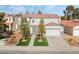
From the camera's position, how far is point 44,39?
2.04 m

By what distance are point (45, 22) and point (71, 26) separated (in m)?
0.27

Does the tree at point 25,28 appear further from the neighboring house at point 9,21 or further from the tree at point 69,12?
the tree at point 69,12

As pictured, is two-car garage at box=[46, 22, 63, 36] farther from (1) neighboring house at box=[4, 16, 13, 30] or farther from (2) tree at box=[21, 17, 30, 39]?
(1) neighboring house at box=[4, 16, 13, 30]

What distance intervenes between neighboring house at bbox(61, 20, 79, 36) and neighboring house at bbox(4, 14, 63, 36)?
2.0 inches

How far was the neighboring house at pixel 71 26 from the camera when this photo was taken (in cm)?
201

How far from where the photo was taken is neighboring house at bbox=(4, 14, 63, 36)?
2021 millimetres

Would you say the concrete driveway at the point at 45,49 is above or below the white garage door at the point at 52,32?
below

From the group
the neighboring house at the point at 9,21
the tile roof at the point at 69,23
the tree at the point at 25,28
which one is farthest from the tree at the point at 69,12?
the neighboring house at the point at 9,21

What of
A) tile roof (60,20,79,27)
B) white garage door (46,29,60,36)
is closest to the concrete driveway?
white garage door (46,29,60,36)

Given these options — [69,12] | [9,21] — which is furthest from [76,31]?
[9,21]

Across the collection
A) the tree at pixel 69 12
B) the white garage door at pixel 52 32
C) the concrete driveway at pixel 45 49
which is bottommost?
the concrete driveway at pixel 45 49

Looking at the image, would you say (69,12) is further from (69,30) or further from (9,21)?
(9,21)

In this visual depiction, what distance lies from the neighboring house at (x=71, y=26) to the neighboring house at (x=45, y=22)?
0.05m
